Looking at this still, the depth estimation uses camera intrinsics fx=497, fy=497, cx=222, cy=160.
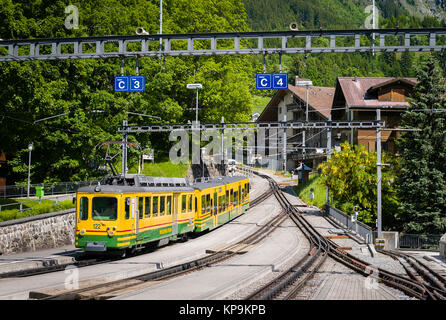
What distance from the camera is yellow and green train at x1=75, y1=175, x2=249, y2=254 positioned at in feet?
60.3

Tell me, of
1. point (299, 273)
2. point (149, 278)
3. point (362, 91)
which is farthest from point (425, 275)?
point (362, 91)

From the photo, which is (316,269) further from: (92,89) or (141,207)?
(92,89)

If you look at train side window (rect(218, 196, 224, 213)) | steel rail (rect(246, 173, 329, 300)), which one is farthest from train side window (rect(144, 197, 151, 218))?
train side window (rect(218, 196, 224, 213))

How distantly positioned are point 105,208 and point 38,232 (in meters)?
8.14

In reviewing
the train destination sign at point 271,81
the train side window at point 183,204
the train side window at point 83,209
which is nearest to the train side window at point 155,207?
the train side window at point 83,209

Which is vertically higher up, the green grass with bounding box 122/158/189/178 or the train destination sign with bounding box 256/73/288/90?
the train destination sign with bounding box 256/73/288/90

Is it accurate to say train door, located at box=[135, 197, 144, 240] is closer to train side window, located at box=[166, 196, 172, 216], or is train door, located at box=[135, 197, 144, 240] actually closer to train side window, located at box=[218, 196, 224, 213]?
train side window, located at box=[166, 196, 172, 216]

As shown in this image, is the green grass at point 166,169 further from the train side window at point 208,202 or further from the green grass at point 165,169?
the train side window at point 208,202

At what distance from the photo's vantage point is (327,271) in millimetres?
19078

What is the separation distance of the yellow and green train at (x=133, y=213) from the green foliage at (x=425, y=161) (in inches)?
655

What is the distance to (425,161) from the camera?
116 feet

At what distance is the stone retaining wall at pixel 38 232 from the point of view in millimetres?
22625
